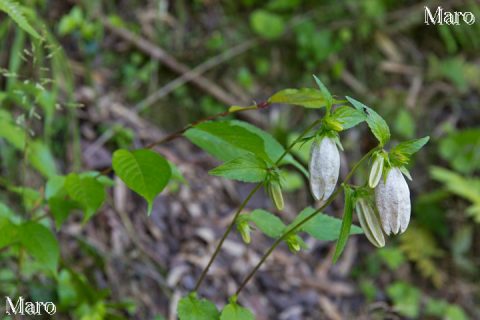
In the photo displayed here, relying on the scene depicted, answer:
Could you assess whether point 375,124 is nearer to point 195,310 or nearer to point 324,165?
point 324,165

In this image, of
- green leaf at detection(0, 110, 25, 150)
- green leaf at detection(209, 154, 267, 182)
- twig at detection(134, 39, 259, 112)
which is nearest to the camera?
green leaf at detection(209, 154, 267, 182)

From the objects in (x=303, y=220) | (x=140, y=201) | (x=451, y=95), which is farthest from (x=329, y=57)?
(x=303, y=220)

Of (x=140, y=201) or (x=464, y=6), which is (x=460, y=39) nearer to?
(x=464, y=6)

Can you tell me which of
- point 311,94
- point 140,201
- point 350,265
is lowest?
point 350,265

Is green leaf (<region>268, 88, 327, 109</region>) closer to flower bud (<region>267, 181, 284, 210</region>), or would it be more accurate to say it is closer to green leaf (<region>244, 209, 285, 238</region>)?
flower bud (<region>267, 181, 284, 210</region>)

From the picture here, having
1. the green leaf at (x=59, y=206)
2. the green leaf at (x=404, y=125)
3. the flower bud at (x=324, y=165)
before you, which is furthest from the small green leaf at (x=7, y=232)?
the green leaf at (x=404, y=125)

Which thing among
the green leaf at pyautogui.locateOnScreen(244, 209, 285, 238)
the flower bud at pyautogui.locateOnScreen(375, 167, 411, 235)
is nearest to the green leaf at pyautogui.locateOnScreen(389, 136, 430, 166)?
the flower bud at pyautogui.locateOnScreen(375, 167, 411, 235)

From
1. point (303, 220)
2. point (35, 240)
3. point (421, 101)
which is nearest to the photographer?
point (303, 220)

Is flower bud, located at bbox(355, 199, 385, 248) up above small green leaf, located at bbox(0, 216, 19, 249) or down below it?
above
